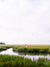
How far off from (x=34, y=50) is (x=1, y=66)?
1092 inches

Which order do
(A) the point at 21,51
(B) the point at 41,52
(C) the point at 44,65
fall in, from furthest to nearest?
1. (A) the point at 21,51
2. (B) the point at 41,52
3. (C) the point at 44,65

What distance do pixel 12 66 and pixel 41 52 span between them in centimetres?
2625

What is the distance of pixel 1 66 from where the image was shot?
16.6m

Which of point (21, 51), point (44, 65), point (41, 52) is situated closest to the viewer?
point (44, 65)

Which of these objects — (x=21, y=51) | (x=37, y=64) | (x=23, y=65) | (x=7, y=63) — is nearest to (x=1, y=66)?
(x=7, y=63)

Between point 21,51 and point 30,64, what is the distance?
29.4 meters

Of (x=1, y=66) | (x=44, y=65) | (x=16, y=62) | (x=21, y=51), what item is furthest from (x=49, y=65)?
(x=21, y=51)

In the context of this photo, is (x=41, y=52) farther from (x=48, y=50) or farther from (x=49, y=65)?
(x=49, y=65)

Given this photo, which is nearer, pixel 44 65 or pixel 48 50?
pixel 44 65

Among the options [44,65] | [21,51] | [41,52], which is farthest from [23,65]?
[21,51]

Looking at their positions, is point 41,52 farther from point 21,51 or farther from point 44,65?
point 44,65

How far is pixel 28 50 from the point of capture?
4425 centimetres

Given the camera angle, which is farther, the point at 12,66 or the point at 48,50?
the point at 48,50

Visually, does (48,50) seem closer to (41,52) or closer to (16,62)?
(41,52)
